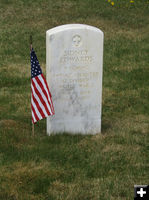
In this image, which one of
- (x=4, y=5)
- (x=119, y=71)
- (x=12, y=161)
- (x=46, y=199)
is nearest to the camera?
(x=46, y=199)

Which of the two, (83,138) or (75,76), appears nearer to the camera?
(75,76)

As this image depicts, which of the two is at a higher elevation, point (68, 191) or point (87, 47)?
point (87, 47)

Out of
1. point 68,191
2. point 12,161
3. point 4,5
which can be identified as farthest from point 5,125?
point 4,5

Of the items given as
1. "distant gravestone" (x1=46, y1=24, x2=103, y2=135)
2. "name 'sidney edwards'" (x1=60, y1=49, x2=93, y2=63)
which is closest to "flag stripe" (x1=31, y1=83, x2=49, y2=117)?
"distant gravestone" (x1=46, y1=24, x2=103, y2=135)

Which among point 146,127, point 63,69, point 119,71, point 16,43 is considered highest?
point 16,43

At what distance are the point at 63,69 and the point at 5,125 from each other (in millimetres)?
1528

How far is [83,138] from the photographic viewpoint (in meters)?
8.20

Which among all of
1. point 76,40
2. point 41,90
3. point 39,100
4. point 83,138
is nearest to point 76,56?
point 76,40

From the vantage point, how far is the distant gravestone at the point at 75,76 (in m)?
7.81

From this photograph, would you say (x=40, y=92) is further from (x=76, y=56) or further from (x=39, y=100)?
(x=76, y=56)

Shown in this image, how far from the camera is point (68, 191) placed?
6.18m

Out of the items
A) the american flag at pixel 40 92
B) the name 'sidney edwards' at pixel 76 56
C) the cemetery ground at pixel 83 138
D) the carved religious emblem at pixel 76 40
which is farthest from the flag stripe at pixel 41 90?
the carved religious emblem at pixel 76 40

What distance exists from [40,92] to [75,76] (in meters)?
0.69

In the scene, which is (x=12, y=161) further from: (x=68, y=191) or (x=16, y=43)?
(x=16, y=43)
